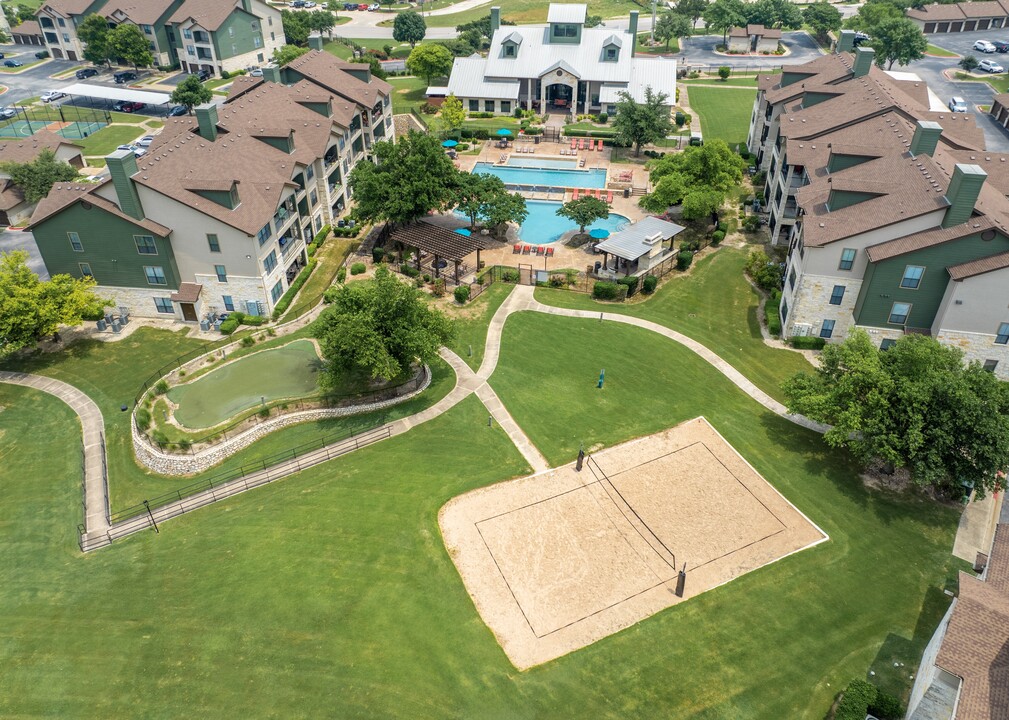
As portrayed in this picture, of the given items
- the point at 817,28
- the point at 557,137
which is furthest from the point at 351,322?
the point at 817,28

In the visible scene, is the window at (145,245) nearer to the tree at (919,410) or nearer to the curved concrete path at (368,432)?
the curved concrete path at (368,432)

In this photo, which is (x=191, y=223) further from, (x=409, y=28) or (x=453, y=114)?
(x=409, y=28)

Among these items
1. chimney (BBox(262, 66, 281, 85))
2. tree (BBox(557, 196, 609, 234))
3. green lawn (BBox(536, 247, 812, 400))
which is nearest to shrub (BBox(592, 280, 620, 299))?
green lawn (BBox(536, 247, 812, 400))

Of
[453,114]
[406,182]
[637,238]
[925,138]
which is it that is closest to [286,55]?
[453,114]

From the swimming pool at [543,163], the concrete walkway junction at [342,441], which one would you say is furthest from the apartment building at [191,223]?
the swimming pool at [543,163]

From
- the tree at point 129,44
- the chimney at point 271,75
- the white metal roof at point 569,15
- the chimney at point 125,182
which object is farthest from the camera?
the tree at point 129,44

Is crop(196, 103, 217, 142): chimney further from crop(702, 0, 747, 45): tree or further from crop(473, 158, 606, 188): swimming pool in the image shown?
crop(702, 0, 747, 45): tree
